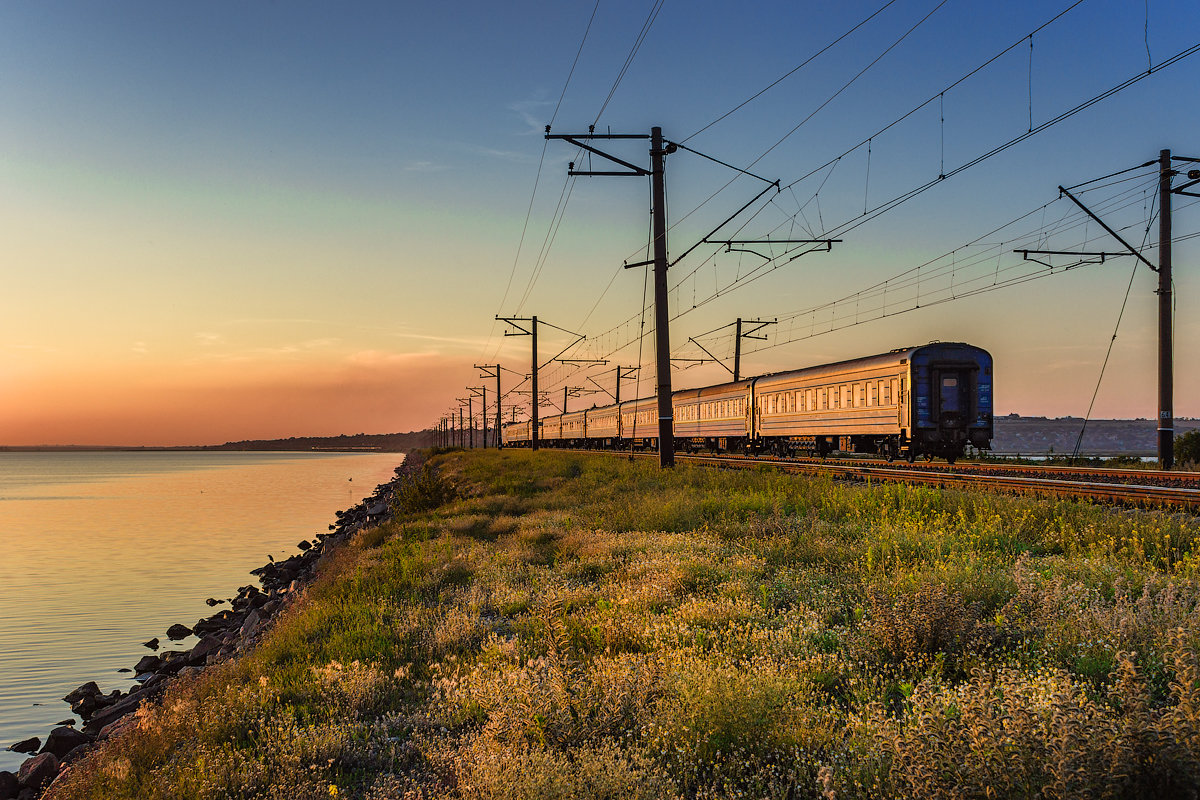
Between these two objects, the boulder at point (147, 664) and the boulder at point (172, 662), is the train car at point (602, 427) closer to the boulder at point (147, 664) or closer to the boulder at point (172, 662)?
the boulder at point (172, 662)

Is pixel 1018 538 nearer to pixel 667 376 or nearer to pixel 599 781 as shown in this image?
pixel 599 781

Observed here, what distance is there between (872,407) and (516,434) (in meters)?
74.7

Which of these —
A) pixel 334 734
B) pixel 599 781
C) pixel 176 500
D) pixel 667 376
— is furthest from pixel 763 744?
pixel 176 500

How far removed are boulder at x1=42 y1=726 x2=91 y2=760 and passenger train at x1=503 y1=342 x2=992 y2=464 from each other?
74.4 feet

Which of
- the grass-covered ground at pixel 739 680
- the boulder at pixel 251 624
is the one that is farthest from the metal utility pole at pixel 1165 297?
the boulder at pixel 251 624

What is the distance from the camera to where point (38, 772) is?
911cm

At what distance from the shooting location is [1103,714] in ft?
12.0

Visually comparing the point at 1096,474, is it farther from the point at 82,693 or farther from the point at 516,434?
the point at 516,434

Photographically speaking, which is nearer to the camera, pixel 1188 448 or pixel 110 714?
pixel 110 714

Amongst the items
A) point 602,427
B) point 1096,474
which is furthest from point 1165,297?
point 602,427

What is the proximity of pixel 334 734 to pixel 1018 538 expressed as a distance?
8.62 meters

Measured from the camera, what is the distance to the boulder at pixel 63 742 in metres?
10.3

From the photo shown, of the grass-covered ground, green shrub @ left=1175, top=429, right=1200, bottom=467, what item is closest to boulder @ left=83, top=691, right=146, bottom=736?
the grass-covered ground

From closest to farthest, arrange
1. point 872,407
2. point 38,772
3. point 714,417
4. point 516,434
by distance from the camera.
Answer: point 38,772, point 872,407, point 714,417, point 516,434
